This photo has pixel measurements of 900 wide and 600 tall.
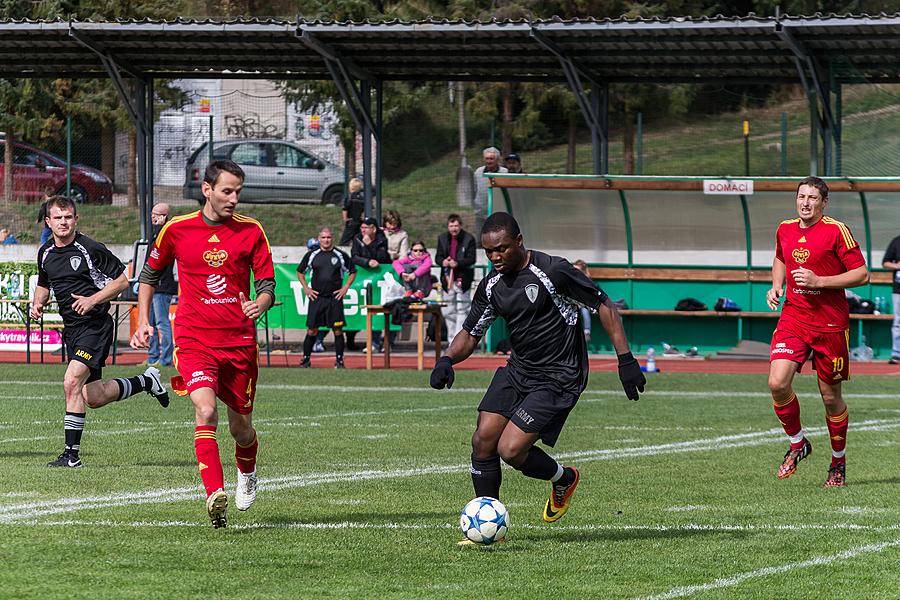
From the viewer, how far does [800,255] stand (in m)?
9.84

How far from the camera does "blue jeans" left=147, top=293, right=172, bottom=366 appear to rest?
19656 millimetres

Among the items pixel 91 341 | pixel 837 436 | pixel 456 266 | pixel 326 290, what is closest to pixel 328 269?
pixel 326 290

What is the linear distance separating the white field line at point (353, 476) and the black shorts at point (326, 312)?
9033mm

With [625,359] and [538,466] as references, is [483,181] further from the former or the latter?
[625,359]

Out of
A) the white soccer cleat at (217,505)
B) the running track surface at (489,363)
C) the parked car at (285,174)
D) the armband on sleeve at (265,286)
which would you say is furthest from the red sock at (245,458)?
the parked car at (285,174)

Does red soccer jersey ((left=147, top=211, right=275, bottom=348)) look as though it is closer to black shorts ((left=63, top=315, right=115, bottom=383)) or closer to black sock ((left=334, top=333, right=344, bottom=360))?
black shorts ((left=63, top=315, right=115, bottom=383))

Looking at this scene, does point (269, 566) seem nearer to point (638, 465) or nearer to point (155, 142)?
point (638, 465)

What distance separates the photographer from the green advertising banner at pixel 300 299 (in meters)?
22.7

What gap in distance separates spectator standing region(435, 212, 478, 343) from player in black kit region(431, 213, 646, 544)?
14.3m

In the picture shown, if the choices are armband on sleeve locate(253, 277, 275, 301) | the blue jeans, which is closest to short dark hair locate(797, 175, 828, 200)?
armband on sleeve locate(253, 277, 275, 301)

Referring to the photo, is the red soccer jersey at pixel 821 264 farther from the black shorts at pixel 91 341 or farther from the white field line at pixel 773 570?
the black shorts at pixel 91 341

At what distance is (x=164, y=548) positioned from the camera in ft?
22.2

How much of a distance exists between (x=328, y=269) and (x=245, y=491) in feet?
43.0

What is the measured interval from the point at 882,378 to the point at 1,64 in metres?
16.4
